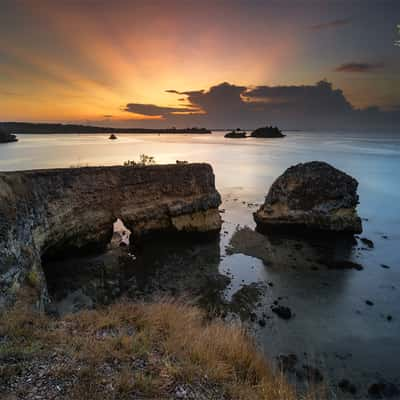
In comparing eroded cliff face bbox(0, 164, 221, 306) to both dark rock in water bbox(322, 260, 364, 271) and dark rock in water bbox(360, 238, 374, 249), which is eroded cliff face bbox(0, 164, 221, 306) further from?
dark rock in water bbox(360, 238, 374, 249)

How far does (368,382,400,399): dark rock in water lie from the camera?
7.62m

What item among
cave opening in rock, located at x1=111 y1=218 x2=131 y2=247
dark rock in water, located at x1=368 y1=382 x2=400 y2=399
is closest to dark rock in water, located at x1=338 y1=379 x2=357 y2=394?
dark rock in water, located at x1=368 y1=382 x2=400 y2=399

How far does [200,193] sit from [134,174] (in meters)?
5.52

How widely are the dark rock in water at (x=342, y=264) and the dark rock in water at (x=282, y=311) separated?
5750 millimetres

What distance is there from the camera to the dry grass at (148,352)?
409 cm

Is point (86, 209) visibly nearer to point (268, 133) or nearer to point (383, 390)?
point (383, 390)

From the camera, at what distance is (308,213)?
2062 centimetres

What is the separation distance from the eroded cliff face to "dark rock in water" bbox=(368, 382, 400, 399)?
36.3 ft

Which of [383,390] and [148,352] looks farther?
[383,390]

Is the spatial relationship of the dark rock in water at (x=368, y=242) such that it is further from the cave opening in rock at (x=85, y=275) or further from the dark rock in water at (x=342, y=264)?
the cave opening in rock at (x=85, y=275)

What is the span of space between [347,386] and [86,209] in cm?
1586

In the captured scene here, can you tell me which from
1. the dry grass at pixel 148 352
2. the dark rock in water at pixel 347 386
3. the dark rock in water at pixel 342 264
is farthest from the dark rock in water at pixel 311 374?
the dark rock in water at pixel 342 264

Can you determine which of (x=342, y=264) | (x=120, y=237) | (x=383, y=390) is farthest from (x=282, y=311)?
(x=120, y=237)

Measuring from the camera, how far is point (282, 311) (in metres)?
11.1
